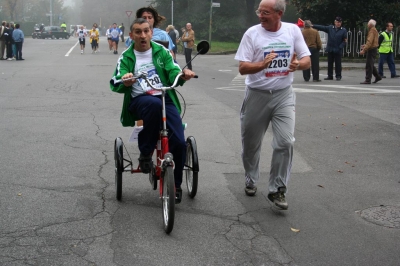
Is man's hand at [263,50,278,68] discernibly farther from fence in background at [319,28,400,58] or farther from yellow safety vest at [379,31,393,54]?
fence in background at [319,28,400,58]

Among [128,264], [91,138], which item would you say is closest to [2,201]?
[128,264]

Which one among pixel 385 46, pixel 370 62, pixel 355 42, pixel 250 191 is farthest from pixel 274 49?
pixel 355 42

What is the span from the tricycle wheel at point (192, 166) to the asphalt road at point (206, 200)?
0.14 m

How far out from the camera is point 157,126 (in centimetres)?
560

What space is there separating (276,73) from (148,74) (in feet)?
3.89

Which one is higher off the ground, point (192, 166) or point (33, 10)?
point (33, 10)

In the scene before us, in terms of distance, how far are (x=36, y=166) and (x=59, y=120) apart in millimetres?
3672

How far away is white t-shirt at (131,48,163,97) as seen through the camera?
18.8ft

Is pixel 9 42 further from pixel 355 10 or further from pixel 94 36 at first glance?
pixel 355 10

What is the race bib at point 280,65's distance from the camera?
585cm

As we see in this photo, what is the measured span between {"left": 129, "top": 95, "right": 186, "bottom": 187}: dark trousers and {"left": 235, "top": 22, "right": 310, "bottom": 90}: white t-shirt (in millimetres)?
846

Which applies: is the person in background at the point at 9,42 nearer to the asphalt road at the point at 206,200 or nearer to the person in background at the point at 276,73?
the asphalt road at the point at 206,200

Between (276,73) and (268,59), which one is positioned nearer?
(268,59)

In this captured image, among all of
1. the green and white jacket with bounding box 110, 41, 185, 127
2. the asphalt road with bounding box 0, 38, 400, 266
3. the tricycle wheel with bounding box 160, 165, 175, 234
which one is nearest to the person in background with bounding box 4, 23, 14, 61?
the asphalt road with bounding box 0, 38, 400, 266
